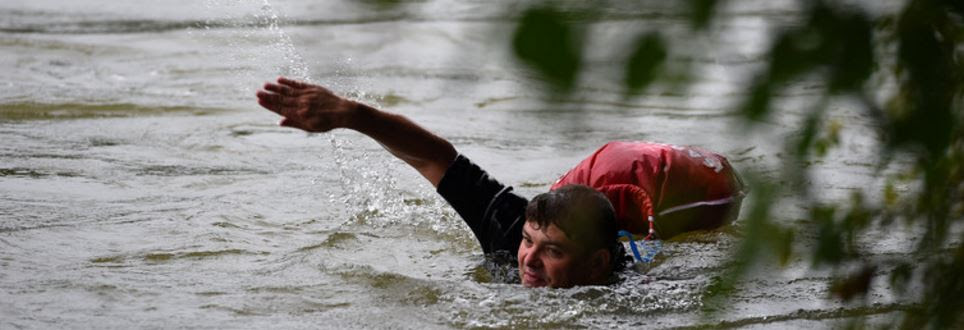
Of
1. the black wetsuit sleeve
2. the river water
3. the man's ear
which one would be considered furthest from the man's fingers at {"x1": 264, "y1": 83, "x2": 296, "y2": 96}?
the man's ear

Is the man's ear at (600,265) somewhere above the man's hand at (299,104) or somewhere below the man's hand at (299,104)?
below

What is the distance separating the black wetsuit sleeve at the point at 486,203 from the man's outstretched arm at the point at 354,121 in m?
0.06

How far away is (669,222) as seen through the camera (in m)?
5.38

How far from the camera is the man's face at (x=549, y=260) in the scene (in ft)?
15.1

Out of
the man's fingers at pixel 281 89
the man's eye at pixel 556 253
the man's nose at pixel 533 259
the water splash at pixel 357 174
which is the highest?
the man's fingers at pixel 281 89

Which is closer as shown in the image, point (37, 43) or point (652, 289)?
point (652, 289)

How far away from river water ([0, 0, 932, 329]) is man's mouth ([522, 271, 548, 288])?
0.17 ft

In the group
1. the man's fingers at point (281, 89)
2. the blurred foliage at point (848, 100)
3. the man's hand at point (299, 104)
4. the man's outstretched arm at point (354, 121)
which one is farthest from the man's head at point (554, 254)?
the blurred foliage at point (848, 100)

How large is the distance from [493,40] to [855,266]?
0.75m

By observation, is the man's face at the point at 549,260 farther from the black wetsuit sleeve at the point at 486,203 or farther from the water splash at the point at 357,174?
the water splash at the point at 357,174

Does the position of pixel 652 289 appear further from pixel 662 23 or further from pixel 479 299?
pixel 662 23

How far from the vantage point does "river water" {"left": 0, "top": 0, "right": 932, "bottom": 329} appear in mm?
1085

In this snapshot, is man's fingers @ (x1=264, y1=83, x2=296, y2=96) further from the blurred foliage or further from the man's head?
the blurred foliage

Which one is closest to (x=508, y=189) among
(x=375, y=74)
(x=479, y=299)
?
(x=479, y=299)
